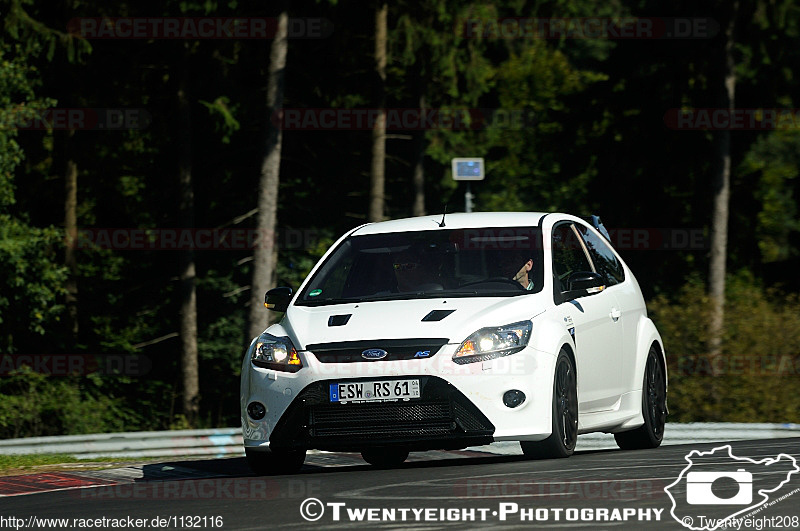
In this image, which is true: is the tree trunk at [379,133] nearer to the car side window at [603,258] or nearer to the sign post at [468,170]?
the sign post at [468,170]

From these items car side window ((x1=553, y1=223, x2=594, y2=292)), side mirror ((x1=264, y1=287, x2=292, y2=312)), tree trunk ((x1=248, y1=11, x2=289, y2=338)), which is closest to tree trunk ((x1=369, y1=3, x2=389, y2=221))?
Result: tree trunk ((x1=248, y1=11, x2=289, y2=338))

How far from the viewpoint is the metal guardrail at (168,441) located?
13867mm

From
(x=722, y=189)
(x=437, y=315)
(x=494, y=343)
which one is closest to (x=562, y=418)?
(x=494, y=343)

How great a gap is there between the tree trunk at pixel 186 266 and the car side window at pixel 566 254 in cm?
2467

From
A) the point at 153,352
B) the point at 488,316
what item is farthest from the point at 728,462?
the point at 153,352

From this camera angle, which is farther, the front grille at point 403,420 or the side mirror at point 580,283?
the side mirror at point 580,283

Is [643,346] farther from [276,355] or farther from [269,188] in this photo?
[269,188]

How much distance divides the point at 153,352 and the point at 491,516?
33.5m

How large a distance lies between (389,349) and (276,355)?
819 mm

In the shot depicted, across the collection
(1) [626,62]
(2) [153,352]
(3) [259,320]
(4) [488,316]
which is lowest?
(2) [153,352]

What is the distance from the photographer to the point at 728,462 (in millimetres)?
9570

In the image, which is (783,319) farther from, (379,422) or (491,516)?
(491,516)

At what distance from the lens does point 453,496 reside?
833cm

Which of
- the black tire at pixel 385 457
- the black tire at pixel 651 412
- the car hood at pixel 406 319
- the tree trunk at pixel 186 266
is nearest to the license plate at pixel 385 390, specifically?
the car hood at pixel 406 319
